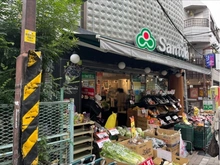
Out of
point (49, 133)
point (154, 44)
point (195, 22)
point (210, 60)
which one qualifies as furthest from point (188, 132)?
point (195, 22)

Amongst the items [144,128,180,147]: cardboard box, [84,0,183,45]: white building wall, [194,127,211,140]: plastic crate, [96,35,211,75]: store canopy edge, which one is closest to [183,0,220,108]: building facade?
[84,0,183,45]: white building wall

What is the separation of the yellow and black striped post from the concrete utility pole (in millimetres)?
33

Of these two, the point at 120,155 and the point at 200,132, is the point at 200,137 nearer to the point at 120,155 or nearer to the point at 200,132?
the point at 200,132

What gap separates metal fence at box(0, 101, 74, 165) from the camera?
7.23 feet

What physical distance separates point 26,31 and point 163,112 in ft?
26.1

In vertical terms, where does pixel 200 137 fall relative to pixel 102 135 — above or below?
below

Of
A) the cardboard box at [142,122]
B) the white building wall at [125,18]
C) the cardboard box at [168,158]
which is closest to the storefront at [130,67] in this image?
the white building wall at [125,18]

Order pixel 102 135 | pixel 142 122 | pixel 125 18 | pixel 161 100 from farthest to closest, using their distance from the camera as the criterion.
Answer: pixel 161 100
pixel 142 122
pixel 125 18
pixel 102 135

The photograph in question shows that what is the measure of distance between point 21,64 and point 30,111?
0.43m

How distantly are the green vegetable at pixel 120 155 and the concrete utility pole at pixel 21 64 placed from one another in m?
2.03

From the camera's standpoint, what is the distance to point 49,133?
266 centimetres

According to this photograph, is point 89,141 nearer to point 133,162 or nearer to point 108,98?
point 133,162

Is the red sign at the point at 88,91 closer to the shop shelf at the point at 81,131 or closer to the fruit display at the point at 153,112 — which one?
the shop shelf at the point at 81,131

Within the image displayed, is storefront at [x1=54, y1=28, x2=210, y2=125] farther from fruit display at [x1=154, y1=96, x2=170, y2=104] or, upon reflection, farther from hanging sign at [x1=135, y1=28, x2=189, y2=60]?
fruit display at [x1=154, y1=96, x2=170, y2=104]
